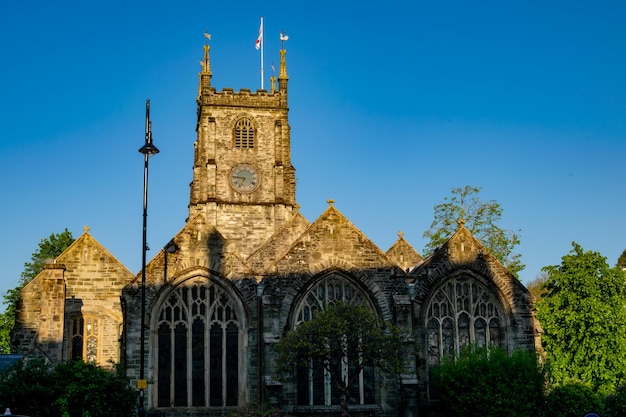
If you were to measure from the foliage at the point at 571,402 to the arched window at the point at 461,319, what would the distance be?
3991mm

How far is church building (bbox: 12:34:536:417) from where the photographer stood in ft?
111

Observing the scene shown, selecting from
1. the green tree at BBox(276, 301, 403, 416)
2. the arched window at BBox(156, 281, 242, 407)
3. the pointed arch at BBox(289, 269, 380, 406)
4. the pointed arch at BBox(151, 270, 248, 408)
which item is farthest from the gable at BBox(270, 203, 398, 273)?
the green tree at BBox(276, 301, 403, 416)

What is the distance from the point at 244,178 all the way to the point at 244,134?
11.5 feet

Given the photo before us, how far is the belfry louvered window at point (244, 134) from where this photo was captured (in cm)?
6000

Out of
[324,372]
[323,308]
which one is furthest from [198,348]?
[323,308]

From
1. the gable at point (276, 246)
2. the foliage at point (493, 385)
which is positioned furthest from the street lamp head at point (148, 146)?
the gable at point (276, 246)

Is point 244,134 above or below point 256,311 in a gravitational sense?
above

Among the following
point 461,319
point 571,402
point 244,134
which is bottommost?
point 571,402

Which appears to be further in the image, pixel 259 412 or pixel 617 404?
pixel 617 404

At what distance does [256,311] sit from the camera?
34.5 m

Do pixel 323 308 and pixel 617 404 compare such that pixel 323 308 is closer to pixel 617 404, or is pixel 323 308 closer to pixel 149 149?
pixel 149 149

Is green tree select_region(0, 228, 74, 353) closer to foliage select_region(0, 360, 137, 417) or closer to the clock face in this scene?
the clock face

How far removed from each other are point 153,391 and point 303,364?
7.32m

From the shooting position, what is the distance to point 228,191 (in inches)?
2307
